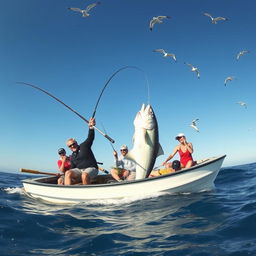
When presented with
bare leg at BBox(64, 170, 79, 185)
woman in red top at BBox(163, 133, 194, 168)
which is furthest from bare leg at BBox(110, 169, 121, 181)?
woman in red top at BBox(163, 133, 194, 168)

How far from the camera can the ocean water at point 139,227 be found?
533cm

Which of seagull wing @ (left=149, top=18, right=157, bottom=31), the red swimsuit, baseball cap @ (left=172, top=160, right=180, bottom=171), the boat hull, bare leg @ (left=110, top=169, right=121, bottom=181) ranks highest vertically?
seagull wing @ (left=149, top=18, right=157, bottom=31)

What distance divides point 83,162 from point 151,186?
267 cm

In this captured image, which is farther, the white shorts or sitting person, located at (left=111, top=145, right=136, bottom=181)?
sitting person, located at (left=111, top=145, right=136, bottom=181)

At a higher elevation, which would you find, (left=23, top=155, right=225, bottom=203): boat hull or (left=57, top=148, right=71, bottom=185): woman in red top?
(left=57, top=148, right=71, bottom=185): woman in red top

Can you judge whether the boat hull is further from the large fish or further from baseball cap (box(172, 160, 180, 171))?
baseball cap (box(172, 160, 180, 171))

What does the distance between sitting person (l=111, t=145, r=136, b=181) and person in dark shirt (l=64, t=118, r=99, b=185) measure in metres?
1.25

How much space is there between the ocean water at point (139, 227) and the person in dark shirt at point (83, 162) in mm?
1012

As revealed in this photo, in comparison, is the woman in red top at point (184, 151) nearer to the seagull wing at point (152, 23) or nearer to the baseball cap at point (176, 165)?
the baseball cap at point (176, 165)

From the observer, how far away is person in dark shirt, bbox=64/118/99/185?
10352 millimetres

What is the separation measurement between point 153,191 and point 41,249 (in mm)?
4763

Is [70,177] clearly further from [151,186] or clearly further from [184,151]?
[184,151]

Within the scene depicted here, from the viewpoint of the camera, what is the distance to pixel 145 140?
382 inches

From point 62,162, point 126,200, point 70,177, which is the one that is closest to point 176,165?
point 126,200
